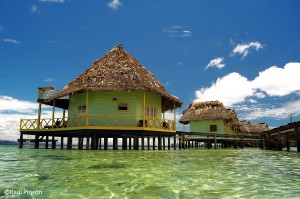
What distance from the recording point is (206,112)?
34906mm

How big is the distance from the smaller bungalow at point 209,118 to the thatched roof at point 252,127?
16.4 metres

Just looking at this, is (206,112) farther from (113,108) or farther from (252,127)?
(252,127)

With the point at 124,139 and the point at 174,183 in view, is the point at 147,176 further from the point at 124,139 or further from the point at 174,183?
the point at 124,139

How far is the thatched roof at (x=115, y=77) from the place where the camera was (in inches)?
730

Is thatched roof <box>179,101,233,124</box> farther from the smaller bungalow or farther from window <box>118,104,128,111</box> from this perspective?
window <box>118,104,128,111</box>

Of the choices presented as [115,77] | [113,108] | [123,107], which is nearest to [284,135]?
[123,107]

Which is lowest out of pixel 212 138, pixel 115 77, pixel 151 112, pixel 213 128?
pixel 212 138

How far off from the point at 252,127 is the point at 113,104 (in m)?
44.3

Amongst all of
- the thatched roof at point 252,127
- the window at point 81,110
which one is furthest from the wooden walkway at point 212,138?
the thatched roof at point 252,127

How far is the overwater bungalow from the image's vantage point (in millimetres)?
18547

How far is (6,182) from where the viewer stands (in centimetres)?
546

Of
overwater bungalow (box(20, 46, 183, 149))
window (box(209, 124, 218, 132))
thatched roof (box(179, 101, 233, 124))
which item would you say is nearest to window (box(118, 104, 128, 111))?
overwater bungalow (box(20, 46, 183, 149))

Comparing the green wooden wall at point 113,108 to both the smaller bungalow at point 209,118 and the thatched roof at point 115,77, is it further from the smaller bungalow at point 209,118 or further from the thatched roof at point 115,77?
the smaller bungalow at point 209,118

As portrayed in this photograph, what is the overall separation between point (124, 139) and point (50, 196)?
51.1 feet
